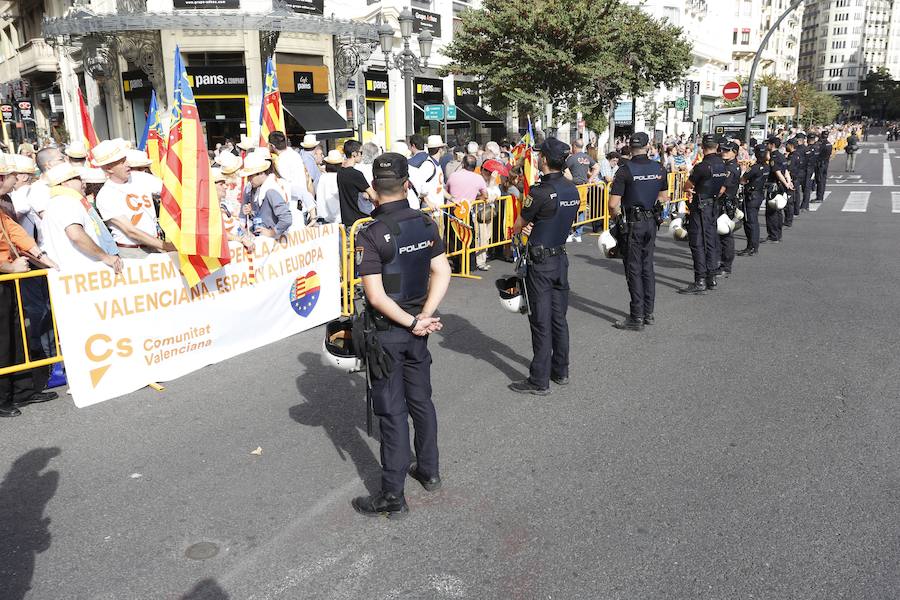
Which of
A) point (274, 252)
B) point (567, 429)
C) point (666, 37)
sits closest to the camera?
point (567, 429)

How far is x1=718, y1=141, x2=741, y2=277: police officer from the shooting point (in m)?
9.57

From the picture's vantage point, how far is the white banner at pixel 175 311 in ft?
18.6

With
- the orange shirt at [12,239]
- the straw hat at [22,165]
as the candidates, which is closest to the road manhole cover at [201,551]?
the orange shirt at [12,239]

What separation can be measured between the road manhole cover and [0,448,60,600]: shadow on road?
734mm

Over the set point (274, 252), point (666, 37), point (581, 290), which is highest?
point (666, 37)

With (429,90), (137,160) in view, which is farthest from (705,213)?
Result: (429,90)

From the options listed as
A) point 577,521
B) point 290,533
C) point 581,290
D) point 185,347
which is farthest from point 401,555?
point 581,290

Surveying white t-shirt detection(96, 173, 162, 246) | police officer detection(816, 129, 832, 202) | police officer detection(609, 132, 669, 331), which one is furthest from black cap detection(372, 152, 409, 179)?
police officer detection(816, 129, 832, 202)

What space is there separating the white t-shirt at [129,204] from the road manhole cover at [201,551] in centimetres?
356

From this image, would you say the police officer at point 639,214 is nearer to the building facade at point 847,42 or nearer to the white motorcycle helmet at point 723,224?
the white motorcycle helmet at point 723,224

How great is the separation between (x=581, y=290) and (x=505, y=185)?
3.28 metres

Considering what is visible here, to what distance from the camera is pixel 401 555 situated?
3.65 meters

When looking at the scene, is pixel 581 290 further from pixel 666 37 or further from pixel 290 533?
pixel 666 37

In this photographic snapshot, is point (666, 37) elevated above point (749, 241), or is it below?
above
